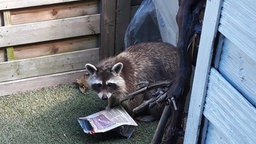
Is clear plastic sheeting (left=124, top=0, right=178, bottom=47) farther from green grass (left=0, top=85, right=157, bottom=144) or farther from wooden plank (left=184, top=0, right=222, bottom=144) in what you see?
wooden plank (left=184, top=0, right=222, bottom=144)

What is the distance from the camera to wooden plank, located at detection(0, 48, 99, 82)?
4281 mm

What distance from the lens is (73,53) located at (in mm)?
4484

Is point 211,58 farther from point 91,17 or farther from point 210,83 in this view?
point 91,17

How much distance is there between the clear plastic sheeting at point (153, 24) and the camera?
428 cm

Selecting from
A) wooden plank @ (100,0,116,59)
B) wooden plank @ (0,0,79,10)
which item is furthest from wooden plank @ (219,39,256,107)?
wooden plank @ (100,0,116,59)

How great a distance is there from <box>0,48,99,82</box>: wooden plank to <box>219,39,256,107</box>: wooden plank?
3002 millimetres

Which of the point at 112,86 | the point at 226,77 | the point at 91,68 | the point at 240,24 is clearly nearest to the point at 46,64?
the point at 91,68

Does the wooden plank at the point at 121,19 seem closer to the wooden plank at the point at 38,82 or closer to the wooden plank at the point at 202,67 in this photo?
the wooden plank at the point at 38,82

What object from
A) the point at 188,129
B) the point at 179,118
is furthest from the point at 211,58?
the point at 179,118

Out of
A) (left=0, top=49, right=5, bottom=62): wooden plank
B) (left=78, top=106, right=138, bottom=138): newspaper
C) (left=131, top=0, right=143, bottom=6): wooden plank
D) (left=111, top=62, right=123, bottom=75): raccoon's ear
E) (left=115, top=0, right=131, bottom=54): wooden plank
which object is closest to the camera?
(left=78, top=106, right=138, bottom=138): newspaper

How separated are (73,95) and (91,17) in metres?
0.71

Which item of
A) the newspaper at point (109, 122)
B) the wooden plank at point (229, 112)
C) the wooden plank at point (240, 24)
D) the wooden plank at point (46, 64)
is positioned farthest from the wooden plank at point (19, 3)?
the wooden plank at point (240, 24)

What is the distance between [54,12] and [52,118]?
91cm

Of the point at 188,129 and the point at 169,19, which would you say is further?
the point at 169,19
